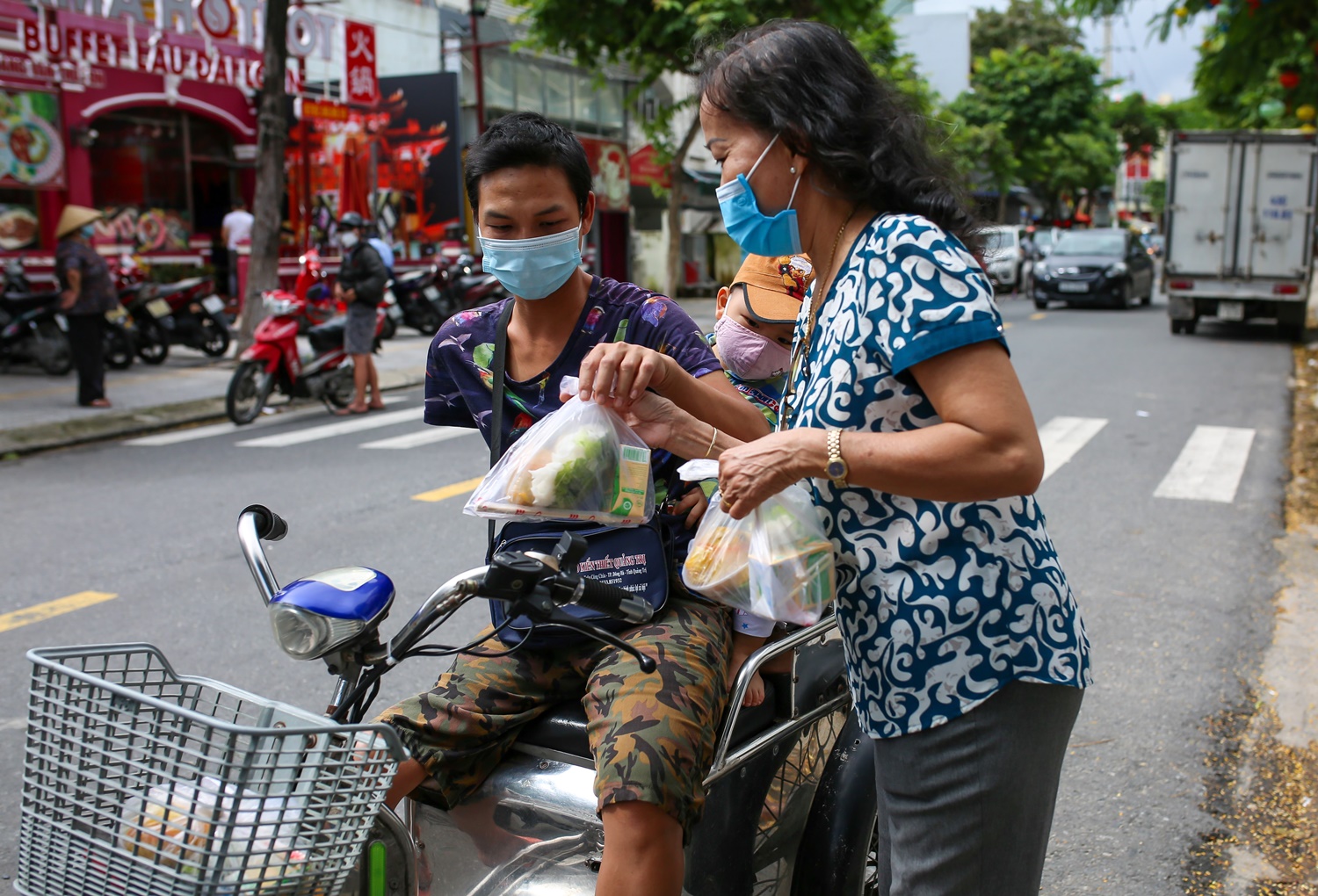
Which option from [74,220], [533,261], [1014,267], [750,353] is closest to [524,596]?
[533,261]

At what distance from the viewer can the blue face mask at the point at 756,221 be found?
166 centimetres

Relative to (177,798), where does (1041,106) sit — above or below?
above

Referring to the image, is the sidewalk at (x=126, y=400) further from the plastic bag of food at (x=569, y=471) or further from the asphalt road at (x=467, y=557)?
the plastic bag of food at (x=569, y=471)

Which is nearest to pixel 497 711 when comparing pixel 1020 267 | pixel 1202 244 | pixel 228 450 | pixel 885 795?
pixel 885 795

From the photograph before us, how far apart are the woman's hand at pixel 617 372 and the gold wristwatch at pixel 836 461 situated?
1.41 ft

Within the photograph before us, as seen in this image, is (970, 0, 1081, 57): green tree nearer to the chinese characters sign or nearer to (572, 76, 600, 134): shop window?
(572, 76, 600, 134): shop window

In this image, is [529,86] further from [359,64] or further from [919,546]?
[919,546]

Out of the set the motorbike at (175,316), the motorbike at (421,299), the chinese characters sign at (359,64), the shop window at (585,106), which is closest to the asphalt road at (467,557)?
the motorbike at (175,316)

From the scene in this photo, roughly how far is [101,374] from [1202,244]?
15.0 m

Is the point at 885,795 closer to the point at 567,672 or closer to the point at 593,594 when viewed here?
the point at 593,594

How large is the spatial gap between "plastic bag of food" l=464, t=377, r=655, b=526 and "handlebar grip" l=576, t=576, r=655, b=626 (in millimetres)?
278

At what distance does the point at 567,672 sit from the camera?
2.15m

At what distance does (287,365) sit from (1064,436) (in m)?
6.52

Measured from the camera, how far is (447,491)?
23.9ft
